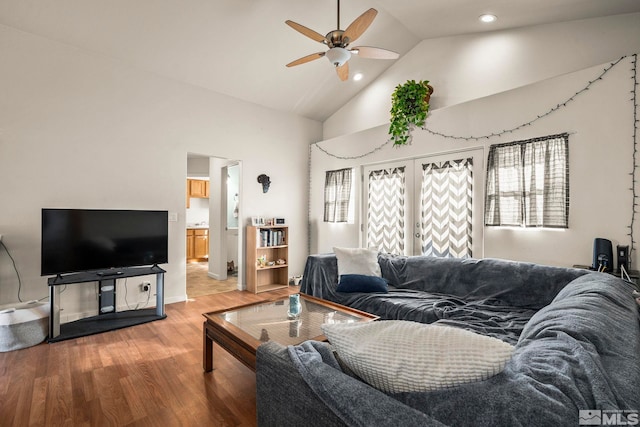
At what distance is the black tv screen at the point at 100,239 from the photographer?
3.21m

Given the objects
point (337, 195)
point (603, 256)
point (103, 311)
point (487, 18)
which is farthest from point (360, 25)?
point (103, 311)

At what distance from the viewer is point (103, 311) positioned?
3.71m

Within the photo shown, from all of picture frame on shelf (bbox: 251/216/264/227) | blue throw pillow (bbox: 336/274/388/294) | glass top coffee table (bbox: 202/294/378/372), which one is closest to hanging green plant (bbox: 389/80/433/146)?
blue throw pillow (bbox: 336/274/388/294)

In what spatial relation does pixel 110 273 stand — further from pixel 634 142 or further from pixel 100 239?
pixel 634 142

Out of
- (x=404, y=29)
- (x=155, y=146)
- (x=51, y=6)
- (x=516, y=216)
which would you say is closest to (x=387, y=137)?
(x=404, y=29)

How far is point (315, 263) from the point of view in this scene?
3723mm

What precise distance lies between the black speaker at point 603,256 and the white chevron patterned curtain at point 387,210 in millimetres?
2150

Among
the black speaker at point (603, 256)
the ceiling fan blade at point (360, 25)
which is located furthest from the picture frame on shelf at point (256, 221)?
the black speaker at point (603, 256)

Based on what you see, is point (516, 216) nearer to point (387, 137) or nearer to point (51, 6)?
point (387, 137)

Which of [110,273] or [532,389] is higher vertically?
[532,389]

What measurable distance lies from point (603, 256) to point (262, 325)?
298cm

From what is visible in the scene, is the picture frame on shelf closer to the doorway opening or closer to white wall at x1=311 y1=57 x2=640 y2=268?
the doorway opening

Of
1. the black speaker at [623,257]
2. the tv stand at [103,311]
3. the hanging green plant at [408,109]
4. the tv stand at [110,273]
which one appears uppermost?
the hanging green plant at [408,109]

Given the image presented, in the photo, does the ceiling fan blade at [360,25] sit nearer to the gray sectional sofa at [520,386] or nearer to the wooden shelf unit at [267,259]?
the gray sectional sofa at [520,386]
